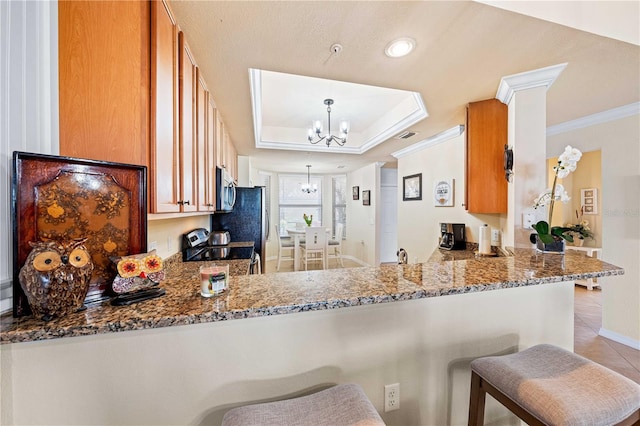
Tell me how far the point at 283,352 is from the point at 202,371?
11.1 inches

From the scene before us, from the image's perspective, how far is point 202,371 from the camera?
91cm

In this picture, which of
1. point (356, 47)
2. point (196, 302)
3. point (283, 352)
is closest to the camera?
point (196, 302)

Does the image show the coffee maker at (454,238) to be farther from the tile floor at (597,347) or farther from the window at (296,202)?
the window at (296,202)

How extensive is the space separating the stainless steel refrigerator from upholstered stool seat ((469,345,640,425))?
285cm

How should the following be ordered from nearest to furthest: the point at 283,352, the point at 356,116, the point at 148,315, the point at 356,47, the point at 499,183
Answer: the point at 148,315 → the point at 283,352 → the point at 356,47 → the point at 499,183 → the point at 356,116

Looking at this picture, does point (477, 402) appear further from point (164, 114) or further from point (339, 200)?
point (339, 200)

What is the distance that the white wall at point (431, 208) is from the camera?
309 cm

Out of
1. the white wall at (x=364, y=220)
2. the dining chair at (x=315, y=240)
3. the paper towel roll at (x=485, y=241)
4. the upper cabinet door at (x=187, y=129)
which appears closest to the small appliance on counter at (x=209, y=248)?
the upper cabinet door at (x=187, y=129)

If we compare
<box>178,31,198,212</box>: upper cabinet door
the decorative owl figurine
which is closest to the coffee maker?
<box>178,31,198,212</box>: upper cabinet door

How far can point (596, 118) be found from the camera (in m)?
2.71

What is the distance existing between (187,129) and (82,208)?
0.89 metres

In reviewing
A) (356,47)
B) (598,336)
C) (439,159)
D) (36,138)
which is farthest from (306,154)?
(598,336)

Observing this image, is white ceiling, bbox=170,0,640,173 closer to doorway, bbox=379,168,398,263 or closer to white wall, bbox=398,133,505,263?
white wall, bbox=398,133,505,263

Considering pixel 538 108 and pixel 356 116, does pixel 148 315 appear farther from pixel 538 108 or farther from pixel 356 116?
pixel 356 116
